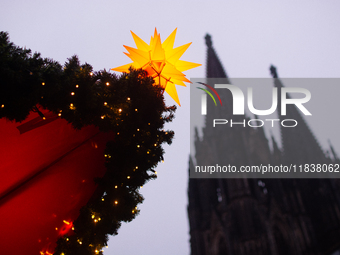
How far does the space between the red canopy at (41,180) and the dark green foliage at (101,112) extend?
19 centimetres

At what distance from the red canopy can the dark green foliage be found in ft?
0.63

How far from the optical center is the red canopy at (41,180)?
2371mm

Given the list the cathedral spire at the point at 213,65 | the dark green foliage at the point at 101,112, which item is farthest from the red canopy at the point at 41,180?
the cathedral spire at the point at 213,65

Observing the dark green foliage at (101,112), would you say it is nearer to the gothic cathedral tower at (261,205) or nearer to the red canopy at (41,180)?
the red canopy at (41,180)

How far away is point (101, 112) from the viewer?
97.1 inches

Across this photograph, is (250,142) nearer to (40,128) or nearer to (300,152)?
(300,152)

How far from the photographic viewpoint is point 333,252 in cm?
2094

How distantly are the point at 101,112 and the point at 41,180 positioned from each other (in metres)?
0.78

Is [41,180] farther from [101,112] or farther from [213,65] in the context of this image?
[213,65]

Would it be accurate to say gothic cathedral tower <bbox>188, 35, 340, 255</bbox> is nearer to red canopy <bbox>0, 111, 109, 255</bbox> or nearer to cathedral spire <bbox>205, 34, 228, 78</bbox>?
cathedral spire <bbox>205, 34, 228, 78</bbox>

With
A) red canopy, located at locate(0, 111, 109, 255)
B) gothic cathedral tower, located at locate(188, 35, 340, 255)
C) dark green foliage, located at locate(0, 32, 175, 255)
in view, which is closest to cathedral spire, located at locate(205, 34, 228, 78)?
gothic cathedral tower, located at locate(188, 35, 340, 255)

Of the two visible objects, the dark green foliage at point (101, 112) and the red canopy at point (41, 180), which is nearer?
the dark green foliage at point (101, 112)

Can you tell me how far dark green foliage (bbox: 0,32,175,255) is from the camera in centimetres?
209

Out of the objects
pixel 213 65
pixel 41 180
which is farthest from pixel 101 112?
pixel 213 65
